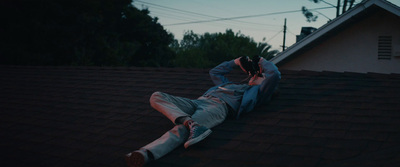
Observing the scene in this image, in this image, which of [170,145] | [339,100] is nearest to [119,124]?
[170,145]

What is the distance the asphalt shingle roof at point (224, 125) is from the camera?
2859 millimetres

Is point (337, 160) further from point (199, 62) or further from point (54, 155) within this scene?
point (199, 62)

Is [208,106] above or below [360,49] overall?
below

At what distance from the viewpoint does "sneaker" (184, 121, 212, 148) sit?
3.01 meters

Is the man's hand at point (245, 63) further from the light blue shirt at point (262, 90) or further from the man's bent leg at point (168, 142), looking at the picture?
the man's bent leg at point (168, 142)

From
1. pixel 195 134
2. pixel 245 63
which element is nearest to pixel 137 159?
pixel 195 134

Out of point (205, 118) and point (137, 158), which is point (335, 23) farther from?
point (137, 158)

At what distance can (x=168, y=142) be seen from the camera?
3.04 m

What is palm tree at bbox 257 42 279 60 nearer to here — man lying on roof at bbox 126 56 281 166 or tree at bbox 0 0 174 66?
tree at bbox 0 0 174 66

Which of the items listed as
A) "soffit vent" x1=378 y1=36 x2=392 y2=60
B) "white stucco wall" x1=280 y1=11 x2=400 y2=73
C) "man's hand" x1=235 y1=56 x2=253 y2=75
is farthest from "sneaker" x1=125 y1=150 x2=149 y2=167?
"soffit vent" x1=378 y1=36 x2=392 y2=60

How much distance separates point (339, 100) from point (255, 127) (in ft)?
4.70

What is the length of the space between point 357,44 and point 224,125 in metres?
8.11

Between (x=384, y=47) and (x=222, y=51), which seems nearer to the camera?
(x=384, y=47)

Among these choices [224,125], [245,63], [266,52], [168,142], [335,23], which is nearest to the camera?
[168,142]
